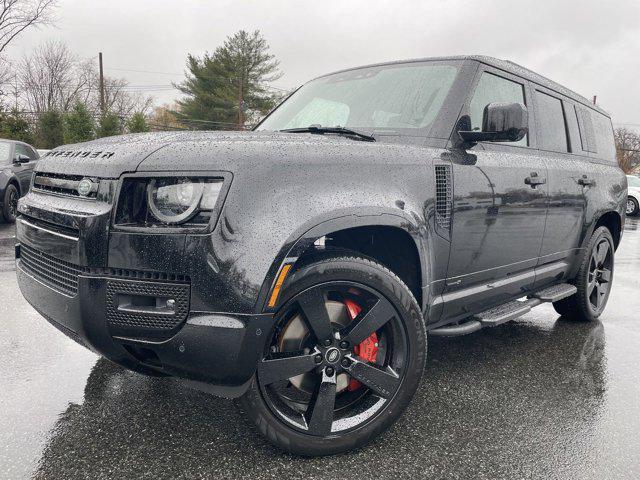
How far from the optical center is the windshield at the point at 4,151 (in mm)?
10211

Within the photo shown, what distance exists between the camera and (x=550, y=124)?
3.93 metres

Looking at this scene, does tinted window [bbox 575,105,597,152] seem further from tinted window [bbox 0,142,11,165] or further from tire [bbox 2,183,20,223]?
tinted window [bbox 0,142,11,165]

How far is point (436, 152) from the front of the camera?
8.85 feet

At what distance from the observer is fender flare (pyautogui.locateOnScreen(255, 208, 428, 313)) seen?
195cm

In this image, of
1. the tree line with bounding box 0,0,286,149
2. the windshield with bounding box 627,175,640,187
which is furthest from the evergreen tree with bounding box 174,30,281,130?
the windshield with bounding box 627,175,640,187

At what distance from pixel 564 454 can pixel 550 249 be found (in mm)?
1784

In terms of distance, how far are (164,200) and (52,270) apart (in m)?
0.65

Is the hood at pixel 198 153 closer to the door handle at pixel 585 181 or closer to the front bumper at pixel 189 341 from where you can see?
the front bumper at pixel 189 341

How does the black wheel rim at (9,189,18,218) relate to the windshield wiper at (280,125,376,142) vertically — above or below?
below

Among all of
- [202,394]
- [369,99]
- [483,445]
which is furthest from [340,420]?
[369,99]

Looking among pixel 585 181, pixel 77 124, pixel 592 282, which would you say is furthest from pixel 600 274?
pixel 77 124

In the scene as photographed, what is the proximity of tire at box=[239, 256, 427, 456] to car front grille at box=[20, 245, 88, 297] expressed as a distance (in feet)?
2.64

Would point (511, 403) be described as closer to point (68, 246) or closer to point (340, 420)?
point (340, 420)

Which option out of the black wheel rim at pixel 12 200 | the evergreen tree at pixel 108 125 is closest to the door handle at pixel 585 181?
the black wheel rim at pixel 12 200
